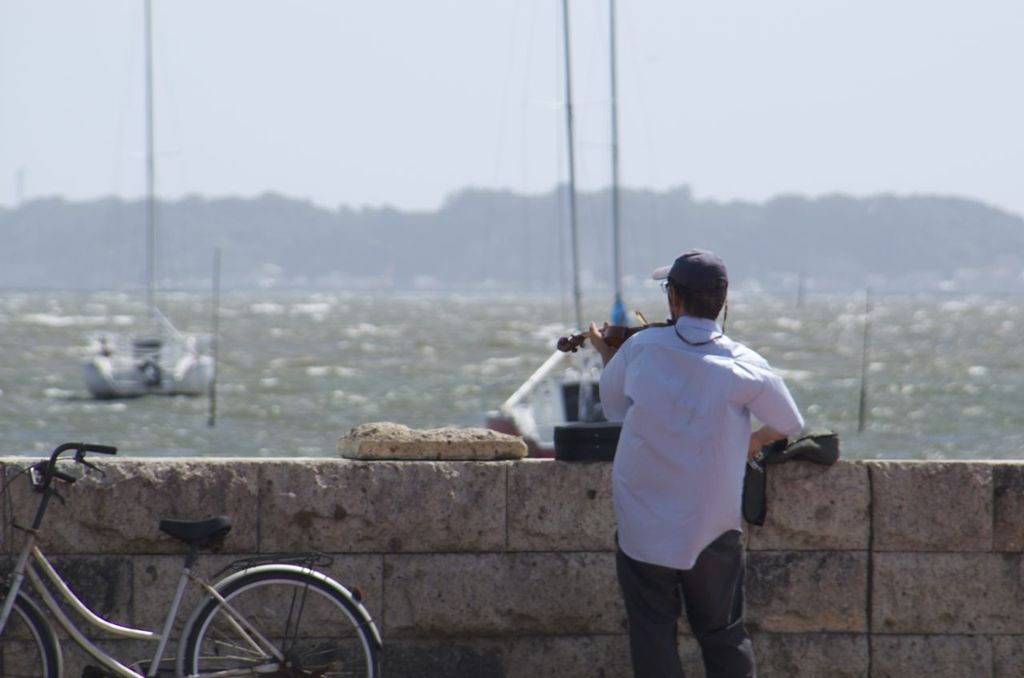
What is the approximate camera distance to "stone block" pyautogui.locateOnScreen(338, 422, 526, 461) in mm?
6672

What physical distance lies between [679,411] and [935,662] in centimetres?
245

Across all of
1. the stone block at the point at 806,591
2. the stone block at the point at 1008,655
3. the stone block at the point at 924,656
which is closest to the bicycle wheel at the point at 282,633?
the stone block at the point at 806,591

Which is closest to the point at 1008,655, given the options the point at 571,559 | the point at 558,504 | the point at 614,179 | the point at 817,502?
the point at 817,502

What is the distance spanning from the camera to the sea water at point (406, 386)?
43562 millimetres

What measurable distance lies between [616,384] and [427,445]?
1.74 metres

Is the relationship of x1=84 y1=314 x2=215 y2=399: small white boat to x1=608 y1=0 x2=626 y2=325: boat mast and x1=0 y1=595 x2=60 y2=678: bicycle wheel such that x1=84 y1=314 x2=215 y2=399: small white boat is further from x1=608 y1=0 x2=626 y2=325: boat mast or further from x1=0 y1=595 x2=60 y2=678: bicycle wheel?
x1=0 y1=595 x2=60 y2=678: bicycle wheel

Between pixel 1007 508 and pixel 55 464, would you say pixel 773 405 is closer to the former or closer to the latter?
pixel 1007 508

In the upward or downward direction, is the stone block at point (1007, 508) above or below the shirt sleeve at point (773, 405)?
below

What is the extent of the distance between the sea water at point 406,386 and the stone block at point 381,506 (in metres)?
30.7

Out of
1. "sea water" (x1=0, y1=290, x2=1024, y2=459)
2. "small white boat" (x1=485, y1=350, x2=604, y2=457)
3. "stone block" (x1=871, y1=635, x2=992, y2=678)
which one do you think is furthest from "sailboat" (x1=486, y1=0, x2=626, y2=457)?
"stone block" (x1=871, y1=635, x2=992, y2=678)

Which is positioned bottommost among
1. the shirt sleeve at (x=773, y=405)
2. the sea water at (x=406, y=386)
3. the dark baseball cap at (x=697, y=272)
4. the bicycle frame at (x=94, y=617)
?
the sea water at (x=406, y=386)

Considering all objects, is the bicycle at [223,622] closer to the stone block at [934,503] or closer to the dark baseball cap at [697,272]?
the dark baseball cap at [697,272]

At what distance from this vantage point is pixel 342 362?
80875 millimetres

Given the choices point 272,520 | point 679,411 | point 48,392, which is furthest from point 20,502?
point 48,392
